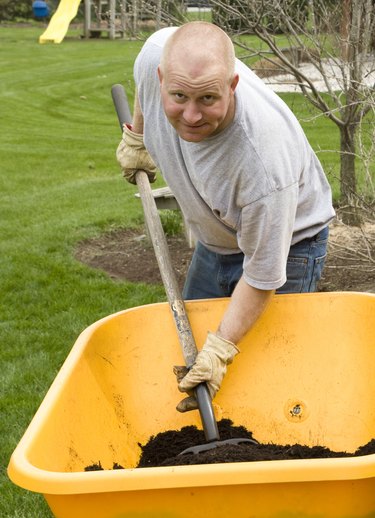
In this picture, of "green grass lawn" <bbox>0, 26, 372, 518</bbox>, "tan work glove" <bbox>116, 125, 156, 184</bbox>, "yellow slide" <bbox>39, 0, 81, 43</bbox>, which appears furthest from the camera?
"yellow slide" <bbox>39, 0, 81, 43</bbox>

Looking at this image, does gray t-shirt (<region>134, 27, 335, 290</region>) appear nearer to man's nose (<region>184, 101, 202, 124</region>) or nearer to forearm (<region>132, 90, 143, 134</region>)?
man's nose (<region>184, 101, 202, 124</region>)

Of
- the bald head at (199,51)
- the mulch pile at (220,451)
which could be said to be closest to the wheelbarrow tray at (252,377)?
the mulch pile at (220,451)

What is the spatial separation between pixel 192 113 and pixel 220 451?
884 millimetres

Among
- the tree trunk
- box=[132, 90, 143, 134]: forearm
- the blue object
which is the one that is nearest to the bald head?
box=[132, 90, 143, 134]: forearm

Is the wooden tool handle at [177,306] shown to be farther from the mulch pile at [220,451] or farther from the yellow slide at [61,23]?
the yellow slide at [61,23]

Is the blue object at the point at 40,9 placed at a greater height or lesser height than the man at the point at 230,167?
lesser

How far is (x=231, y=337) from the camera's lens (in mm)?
2494

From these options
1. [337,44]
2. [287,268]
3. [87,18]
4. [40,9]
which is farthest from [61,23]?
[287,268]

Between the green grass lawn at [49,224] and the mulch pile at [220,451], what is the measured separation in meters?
0.56

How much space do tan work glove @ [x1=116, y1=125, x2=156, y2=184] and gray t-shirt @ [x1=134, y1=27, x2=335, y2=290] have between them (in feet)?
1.76

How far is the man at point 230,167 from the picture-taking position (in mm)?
2188

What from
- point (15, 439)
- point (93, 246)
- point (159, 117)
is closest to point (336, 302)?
point (159, 117)

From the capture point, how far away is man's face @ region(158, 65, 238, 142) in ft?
7.04

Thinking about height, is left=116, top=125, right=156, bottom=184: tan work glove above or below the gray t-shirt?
below
